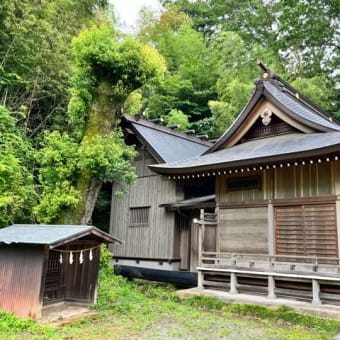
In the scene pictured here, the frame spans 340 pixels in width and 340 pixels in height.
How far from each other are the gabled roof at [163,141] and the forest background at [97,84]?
877 mm

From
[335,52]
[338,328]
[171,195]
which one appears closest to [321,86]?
[335,52]

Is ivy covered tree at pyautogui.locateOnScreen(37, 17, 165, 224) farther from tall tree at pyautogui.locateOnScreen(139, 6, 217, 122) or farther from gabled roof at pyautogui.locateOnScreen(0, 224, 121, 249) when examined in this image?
tall tree at pyautogui.locateOnScreen(139, 6, 217, 122)

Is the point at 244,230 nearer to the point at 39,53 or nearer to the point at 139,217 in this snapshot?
the point at 139,217

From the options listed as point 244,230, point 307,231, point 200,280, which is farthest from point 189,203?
point 307,231

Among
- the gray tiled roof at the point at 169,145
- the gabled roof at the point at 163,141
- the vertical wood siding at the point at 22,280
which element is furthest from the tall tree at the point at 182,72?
the vertical wood siding at the point at 22,280

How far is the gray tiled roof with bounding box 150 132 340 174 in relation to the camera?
308 inches

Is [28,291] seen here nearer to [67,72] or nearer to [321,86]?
[67,72]

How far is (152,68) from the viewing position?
10.2 metres

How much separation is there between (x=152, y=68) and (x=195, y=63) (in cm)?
1313

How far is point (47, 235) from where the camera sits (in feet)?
21.8

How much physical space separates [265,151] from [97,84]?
5.24 meters

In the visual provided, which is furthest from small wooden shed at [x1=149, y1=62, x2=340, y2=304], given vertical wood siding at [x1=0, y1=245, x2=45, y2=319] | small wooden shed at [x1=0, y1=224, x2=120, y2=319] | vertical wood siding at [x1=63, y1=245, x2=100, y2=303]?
vertical wood siding at [x1=0, y1=245, x2=45, y2=319]

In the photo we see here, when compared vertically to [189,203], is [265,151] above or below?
above

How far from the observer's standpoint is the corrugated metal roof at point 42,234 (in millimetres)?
6348
